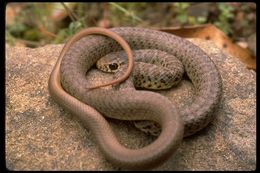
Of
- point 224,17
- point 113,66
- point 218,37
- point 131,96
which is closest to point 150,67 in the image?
point 113,66

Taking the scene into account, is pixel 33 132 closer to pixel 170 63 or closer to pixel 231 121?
pixel 170 63

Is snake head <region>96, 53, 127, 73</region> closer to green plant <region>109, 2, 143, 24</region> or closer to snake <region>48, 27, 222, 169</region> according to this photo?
snake <region>48, 27, 222, 169</region>

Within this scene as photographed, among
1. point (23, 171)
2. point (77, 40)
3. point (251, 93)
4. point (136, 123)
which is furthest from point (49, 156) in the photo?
point (251, 93)

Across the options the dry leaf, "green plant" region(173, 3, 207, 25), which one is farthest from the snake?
"green plant" region(173, 3, 207, 25)

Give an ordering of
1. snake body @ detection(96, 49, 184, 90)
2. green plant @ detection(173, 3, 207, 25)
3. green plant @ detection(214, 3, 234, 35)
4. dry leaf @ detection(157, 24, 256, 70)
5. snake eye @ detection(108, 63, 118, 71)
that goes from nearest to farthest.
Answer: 1. snake body @ detection(96, 49, 184, 90)
2. snake eye @ detection(108, 63, 118, 71)
3. dry leaf @ detection(157, 24, 256, 70)
4. green plant @ detection(214, 3, 234, 35)
5. green plant @ detection(173, 3, 207, 25)

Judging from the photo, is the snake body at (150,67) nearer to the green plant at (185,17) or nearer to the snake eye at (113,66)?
the snake eye at (113,66)

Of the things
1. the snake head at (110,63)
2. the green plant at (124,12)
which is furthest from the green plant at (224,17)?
the snake head at (110,63)
